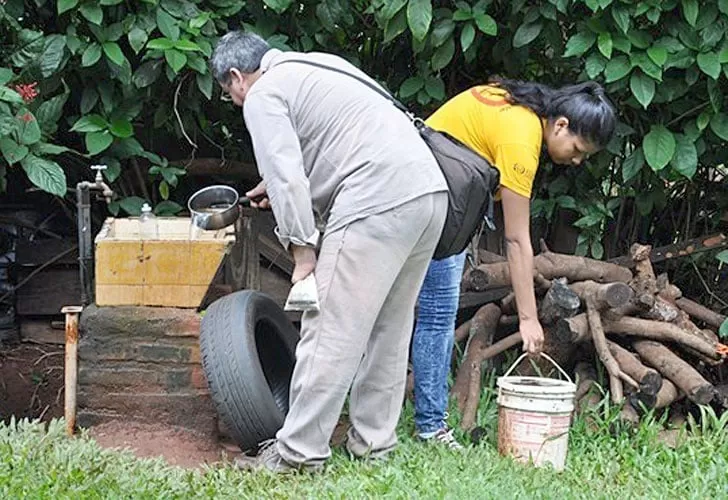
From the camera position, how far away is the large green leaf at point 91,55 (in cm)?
379

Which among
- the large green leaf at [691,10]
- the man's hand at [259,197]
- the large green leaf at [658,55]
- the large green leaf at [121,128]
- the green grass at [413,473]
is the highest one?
the large green leaf at [691,10]

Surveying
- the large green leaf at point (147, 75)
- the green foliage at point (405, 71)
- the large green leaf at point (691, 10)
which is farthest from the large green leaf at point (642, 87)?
the large green leaf at point (147, 75)

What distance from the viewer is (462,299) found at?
4453 millimetres

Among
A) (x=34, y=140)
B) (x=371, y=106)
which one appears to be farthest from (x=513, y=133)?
(x=34, y=140)

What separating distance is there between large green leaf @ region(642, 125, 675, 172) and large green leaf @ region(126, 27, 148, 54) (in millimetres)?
2101

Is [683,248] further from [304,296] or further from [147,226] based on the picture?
[147,226]

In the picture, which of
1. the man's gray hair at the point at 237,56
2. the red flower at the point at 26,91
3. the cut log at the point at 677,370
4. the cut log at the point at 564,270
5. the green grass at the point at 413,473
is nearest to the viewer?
the green grass at the point at 413,473

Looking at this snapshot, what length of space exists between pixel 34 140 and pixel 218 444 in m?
1.38

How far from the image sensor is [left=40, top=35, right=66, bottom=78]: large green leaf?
3.78 metres

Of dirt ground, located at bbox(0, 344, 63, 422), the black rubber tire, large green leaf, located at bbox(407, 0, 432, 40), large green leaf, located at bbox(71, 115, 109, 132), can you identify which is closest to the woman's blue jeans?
the black rubber tire

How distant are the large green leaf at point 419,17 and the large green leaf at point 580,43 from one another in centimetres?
57

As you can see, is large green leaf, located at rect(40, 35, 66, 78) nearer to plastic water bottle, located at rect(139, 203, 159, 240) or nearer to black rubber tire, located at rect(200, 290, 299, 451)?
plastic water bottle, located at rect(139, 203, 159, 240)

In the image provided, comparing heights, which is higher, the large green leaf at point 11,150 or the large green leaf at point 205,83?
the large green leaf at point 205,83

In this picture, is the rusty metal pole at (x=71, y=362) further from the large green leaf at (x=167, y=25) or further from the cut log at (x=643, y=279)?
the cut log at (x=643, y=279)
